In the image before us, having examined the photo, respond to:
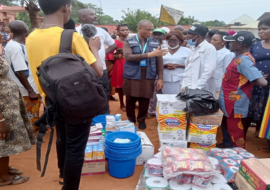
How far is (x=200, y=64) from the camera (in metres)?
3.31

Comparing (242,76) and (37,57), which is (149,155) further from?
(37,57)

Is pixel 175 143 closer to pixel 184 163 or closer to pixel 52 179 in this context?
pixel 184 163

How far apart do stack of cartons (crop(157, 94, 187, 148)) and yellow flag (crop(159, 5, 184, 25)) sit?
1003 cm

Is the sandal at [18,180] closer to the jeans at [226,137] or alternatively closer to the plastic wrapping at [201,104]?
the plastic wrapping at [201,104]

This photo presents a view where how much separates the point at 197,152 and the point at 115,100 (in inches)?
161

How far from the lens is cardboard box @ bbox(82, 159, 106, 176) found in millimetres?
2625

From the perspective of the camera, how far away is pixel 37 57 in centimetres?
166

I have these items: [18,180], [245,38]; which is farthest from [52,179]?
[245,38]

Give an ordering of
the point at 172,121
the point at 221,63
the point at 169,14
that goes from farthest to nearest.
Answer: the point at 169,14 < the point at 221,63 < the point at 172,121

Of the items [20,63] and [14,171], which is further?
[20,63]

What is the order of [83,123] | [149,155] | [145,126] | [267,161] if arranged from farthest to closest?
[145,126] → [149,155] → [267,161] → [83,123]

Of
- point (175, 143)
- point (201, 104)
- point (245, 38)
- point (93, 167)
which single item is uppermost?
point (245, 38)

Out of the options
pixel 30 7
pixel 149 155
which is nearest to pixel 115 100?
pixel 149 155

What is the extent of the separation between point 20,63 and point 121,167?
2.15 m
